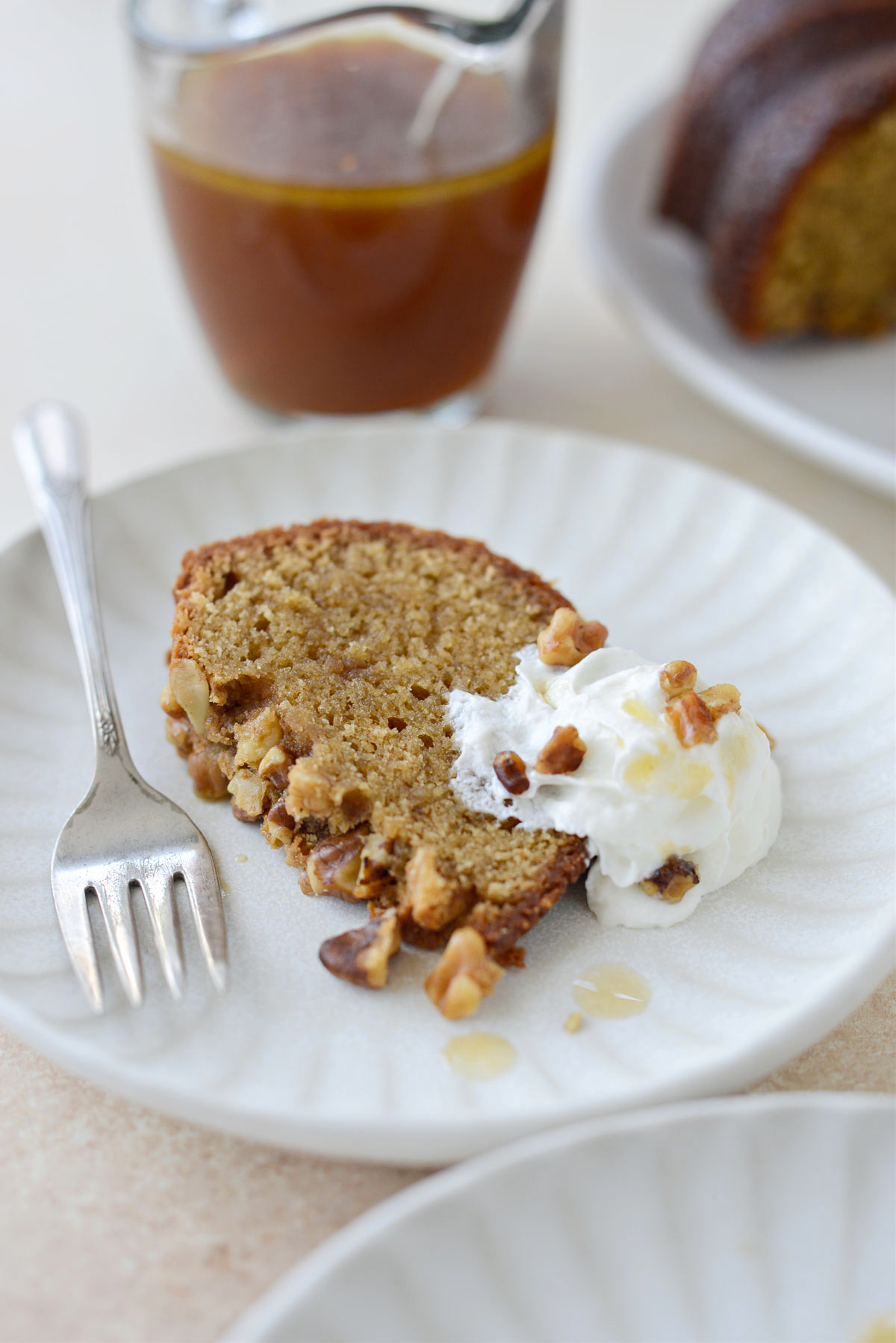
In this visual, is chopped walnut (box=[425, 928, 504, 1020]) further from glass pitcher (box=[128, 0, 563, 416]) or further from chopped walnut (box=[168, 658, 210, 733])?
glass pitcher (box=[128, 0, 563, 416])

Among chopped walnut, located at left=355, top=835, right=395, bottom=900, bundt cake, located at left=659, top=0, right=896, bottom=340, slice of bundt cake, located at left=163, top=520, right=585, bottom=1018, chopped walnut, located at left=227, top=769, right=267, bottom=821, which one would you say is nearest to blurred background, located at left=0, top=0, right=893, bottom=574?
bundt cake, located at left=659, top=0, right=896, bottom=340

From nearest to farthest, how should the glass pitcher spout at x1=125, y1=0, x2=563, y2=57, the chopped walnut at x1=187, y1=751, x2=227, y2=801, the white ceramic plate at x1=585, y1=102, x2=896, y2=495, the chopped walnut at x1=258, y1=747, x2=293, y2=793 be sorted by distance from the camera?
the chopped walnut at x1=258, y1=747, x2=293, y2=793, the chopped walnut at x1=187, y1=751, x2=227, y2=801, the glass pitcher spout at x1=125, y1=0, x2=563, y2=57, the white ceramic plate at x1=585, y1=102, x2=896, y2=495

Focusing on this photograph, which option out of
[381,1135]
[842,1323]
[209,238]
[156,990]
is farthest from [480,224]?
[842,1323]

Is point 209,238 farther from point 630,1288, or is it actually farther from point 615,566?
point 630,1288

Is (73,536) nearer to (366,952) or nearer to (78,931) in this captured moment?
(78,931)

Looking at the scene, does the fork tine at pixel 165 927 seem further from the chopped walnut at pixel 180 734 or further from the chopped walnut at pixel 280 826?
the chopped walnut at pixel 180 734

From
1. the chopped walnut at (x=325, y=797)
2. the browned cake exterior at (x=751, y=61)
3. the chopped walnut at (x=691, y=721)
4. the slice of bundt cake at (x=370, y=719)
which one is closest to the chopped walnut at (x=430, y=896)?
the slice of bundt cake at (x=370, y=719)
